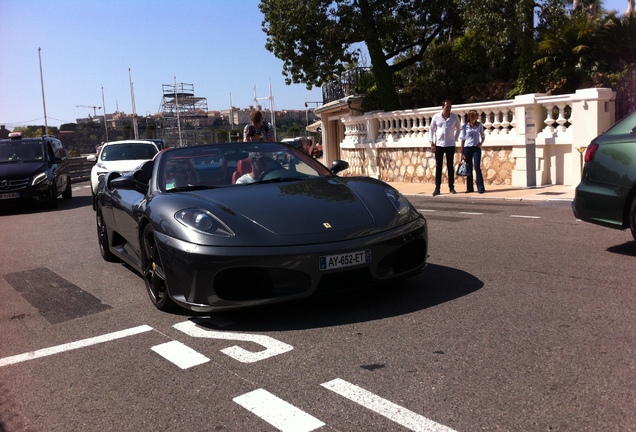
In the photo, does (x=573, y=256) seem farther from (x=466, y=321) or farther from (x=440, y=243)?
(x=466, y=321)

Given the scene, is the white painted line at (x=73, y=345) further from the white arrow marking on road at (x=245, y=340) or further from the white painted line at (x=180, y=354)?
the white painted line at (x=180, y=354)

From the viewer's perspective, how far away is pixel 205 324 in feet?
16.0

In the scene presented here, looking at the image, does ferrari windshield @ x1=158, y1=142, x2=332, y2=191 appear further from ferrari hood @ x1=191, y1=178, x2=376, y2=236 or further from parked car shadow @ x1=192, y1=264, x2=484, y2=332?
parked car shadow @ x1=192, y1=264, x2=484, y2=332

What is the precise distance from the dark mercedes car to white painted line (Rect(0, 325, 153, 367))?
11.8 meters

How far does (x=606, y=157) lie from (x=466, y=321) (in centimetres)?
306

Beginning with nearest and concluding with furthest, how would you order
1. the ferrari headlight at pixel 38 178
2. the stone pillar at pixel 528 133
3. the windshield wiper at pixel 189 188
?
the windshield wiper at pixel 189 188
the stone pillar at pixel 528 133
the ferrari headlight at pixel 38 178

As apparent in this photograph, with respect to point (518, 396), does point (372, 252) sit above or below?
above

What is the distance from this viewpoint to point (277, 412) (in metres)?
3.23

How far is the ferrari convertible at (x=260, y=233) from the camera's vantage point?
4559 millimetres

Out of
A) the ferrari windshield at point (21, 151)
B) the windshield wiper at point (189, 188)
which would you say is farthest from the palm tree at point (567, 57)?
the windshield wiper at point (189, 188)

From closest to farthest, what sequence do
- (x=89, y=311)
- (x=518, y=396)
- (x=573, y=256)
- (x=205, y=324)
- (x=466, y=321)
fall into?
(x=518, y=396) < (x=466, y=321) < (x=205, y=324) < (x=89, y=311) < (x=573, y=256)

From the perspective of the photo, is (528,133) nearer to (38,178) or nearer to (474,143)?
(474,143)

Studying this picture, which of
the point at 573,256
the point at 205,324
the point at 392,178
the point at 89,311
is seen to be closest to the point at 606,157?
the point at 573,256

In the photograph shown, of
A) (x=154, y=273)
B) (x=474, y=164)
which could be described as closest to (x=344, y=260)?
(x=154, y=273)
